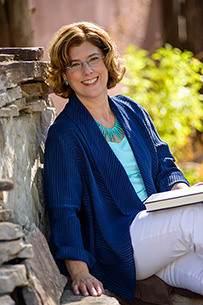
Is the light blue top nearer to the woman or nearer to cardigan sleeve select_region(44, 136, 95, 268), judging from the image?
the woman

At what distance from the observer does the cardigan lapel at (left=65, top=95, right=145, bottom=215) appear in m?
2.79

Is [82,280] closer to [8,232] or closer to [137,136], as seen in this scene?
[8,232]

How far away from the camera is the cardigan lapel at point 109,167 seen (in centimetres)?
279

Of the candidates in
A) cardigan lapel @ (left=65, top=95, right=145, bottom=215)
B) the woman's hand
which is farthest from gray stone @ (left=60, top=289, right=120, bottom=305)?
cardigan lapel @ (left=65, top=95, right=145, bottom=215)

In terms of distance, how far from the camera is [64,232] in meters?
2.57

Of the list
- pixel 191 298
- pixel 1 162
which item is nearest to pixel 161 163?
pixel 191 298

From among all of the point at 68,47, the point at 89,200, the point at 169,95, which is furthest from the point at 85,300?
the point at 169,95

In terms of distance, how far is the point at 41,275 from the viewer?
2.21m

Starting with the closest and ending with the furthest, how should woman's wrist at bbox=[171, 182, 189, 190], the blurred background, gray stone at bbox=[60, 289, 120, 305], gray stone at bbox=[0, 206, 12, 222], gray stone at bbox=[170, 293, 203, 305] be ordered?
gray stone at bbox=[0, 206, 12, 222], gray stone at bbox=[60, 289, 120, 305], gray stone at bbox=[170, 293, 203, 305], woman's wrist at bbox=[171, 182, 189, 190], the blurred background

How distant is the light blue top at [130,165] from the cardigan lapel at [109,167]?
10 cm

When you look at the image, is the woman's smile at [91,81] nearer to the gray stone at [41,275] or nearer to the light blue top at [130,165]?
the light blue top at [130,165]

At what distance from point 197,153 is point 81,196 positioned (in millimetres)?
4063

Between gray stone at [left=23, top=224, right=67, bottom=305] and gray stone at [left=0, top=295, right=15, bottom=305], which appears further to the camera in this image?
gray stone at [left=23, top=224, right=67, bottom=305]

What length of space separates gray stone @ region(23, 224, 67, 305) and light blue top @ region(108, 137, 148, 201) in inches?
27.5
